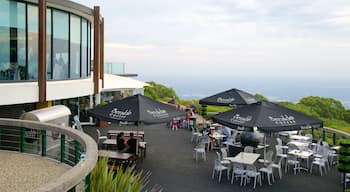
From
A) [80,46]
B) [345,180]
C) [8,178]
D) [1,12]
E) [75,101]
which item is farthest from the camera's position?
[75,101]

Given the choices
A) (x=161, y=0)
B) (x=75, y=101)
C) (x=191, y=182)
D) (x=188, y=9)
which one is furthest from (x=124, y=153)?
(x=188, y=9)

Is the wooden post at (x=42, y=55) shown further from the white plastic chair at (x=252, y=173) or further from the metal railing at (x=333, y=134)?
the metal railing at (x=333, y=134)

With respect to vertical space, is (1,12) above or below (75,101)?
above

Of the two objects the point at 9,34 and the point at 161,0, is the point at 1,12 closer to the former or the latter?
the point at 9,34

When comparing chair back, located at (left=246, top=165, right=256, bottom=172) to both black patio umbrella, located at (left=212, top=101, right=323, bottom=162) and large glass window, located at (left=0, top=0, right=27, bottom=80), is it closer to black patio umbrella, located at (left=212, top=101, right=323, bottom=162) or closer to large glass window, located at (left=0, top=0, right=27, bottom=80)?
black patio umbrella, located at (left=212, top=101, right=323, bottom=162)

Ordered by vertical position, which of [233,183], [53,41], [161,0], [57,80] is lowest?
[233,183]

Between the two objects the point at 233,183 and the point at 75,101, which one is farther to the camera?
the point at 75,101

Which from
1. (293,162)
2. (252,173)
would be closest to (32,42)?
(252,173)

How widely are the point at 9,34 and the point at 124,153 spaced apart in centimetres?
660

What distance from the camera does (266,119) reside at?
11383mm

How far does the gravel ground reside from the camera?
8198 millimetres

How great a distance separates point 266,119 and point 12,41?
9.95 metres

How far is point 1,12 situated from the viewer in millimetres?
14609

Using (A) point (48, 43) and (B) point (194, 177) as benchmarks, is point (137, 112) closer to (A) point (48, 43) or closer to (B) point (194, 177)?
(B) point (194, 177)
